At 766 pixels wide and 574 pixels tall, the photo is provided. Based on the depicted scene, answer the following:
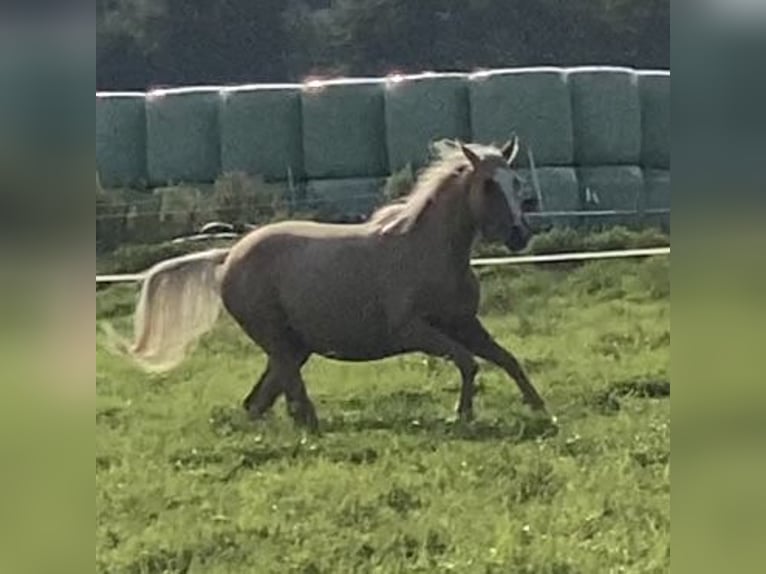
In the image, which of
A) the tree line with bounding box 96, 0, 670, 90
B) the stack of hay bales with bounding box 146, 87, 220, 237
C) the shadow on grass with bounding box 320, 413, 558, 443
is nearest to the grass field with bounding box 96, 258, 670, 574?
the shadow on grass with bounding box 320, 413, 558, 443

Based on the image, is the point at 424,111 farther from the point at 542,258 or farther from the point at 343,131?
the point at 542,258

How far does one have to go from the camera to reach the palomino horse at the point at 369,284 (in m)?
3.56

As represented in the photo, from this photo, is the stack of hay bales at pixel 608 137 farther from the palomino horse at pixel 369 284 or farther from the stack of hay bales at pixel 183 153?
the stack of hay bales at pixel 183 153

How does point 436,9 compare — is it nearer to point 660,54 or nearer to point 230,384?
point 660,54

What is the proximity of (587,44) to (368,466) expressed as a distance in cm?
109

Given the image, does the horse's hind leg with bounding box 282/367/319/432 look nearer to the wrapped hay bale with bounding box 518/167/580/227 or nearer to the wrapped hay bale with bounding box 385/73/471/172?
the wrapped hay bale with bounding box 385/73/471/172

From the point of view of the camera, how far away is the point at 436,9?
347 cm

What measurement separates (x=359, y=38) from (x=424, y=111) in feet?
0.73

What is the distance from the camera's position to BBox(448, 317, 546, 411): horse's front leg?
11.6ft

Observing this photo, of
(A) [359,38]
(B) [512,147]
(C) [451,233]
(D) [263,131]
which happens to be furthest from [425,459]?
(A) [359,38]

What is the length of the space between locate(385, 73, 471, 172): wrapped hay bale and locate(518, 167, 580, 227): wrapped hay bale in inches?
7.7

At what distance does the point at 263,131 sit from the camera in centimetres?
358

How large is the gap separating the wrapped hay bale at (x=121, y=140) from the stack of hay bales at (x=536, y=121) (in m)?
0.77
